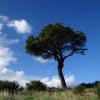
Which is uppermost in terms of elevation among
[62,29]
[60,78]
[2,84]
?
[62,29]

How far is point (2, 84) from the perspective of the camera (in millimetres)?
33594

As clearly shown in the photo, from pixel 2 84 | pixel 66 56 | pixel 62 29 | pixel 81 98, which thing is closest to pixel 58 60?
pixel 66 56

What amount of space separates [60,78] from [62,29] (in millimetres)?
7366

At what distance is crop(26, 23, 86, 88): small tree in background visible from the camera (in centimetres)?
5247

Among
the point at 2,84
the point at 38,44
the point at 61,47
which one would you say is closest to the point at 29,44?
the point at 38,44

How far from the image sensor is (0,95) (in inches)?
846

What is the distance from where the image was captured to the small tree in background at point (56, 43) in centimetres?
5247

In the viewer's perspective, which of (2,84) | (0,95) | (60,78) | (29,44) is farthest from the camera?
(29,44)

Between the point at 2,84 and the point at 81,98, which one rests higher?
the point at 2,84

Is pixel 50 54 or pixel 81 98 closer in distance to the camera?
pixel 81 98

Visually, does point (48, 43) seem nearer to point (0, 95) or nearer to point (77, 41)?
point (77, 41)

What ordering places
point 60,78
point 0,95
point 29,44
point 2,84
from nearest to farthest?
point 0,95
point 2,84
point 60,78
point 29,44

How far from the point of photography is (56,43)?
2071 inches

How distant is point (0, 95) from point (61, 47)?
31937 millimetres
